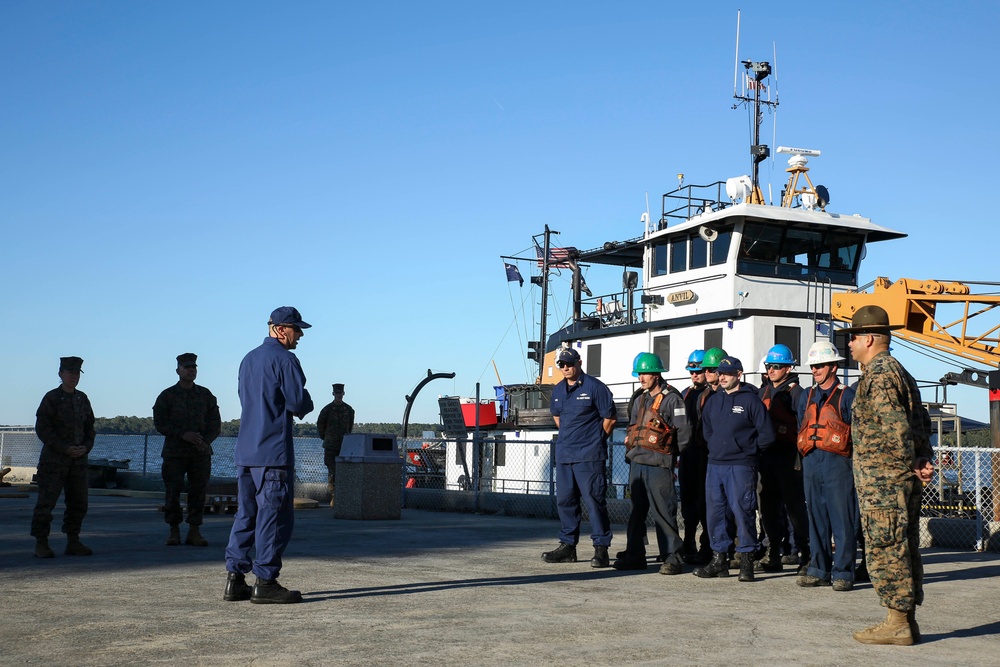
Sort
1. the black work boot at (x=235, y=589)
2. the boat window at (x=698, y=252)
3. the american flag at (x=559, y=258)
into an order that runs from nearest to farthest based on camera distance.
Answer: the black work boot at (x=235, y=589)
the boat window at (x=698, y=252)
the american flag at (x=559, y=258)

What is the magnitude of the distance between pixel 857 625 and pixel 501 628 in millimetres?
2236

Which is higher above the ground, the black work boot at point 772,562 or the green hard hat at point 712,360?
the green hard hat at point 712,360

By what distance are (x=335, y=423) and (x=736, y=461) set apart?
9.52 meters

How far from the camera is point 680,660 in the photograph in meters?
5.03

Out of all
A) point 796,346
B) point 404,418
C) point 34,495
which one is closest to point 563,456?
point 404,418

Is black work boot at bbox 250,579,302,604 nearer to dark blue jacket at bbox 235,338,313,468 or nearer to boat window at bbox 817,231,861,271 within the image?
dark blue jacket at bbox 235,338,313,468

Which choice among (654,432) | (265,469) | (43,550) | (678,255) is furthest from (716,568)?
(678,255)

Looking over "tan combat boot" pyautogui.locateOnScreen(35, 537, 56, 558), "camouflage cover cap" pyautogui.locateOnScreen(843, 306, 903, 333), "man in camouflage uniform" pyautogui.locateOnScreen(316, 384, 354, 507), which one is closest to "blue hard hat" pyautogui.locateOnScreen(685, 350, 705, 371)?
"camouflage cover cap" pyautogui.locateOnScreen(843, 306, 903, 333)

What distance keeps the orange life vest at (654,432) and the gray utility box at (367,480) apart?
602 cm

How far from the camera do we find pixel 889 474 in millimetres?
5719

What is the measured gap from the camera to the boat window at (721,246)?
69.7 feet

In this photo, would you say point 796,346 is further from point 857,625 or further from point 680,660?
point 680,660

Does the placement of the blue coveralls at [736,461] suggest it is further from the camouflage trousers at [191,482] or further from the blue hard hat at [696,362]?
the camouflage trousers at [191,482]

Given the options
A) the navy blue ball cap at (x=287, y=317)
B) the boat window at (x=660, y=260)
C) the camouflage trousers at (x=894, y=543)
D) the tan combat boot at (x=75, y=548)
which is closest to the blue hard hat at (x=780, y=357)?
the camouflage trousers at (x=894, y=543)
